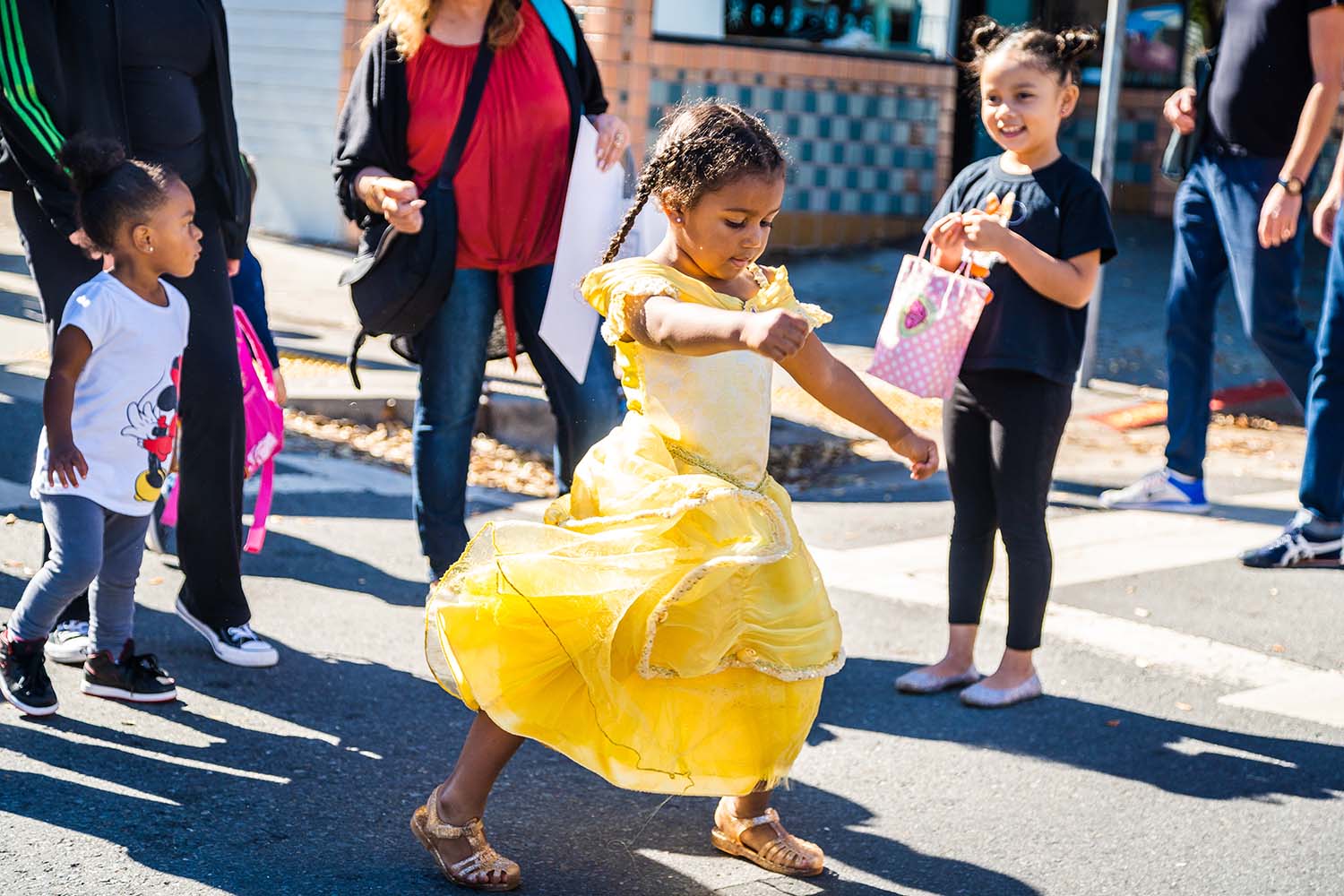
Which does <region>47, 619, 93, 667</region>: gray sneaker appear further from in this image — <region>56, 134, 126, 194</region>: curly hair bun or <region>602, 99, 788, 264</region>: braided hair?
<region>602, 99, 788, 264</region>: braided hair

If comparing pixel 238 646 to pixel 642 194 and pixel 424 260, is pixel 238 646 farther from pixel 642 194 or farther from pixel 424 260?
pixel 642 194

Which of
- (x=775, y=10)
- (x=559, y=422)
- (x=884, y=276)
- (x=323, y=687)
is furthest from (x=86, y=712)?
(x=775, y=10)

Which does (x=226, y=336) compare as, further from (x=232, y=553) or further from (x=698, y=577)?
(x=698, y=577)

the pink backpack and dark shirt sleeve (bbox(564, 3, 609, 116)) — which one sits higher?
dark shirt sleeve (bbox(564, 3, 609, 116))

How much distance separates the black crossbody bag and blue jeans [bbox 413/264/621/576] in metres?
0.09

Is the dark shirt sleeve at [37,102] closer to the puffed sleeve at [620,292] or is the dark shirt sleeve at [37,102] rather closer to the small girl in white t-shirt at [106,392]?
the small girl in white t-shirt at [106,392]

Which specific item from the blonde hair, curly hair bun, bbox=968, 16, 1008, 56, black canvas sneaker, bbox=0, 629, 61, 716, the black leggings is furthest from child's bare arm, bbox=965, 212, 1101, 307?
black canvas sneaker, bbox=0, 629, 61, 716

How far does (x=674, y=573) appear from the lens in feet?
9.89

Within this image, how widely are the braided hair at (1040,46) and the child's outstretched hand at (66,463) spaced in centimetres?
253

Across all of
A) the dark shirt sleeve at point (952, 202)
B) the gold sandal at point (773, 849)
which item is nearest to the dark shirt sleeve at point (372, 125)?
the dark shirt sleeve at point (952, 202)

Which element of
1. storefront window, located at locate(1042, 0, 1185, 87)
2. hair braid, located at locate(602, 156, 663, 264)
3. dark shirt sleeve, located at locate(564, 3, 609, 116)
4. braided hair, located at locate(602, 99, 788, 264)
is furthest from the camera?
storefront window, located at locate(1042, 0, 1185, 87)

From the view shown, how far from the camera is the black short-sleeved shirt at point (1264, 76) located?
243 inches

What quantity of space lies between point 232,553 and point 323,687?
47 centimetres

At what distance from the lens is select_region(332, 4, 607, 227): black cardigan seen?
4.65 meters
